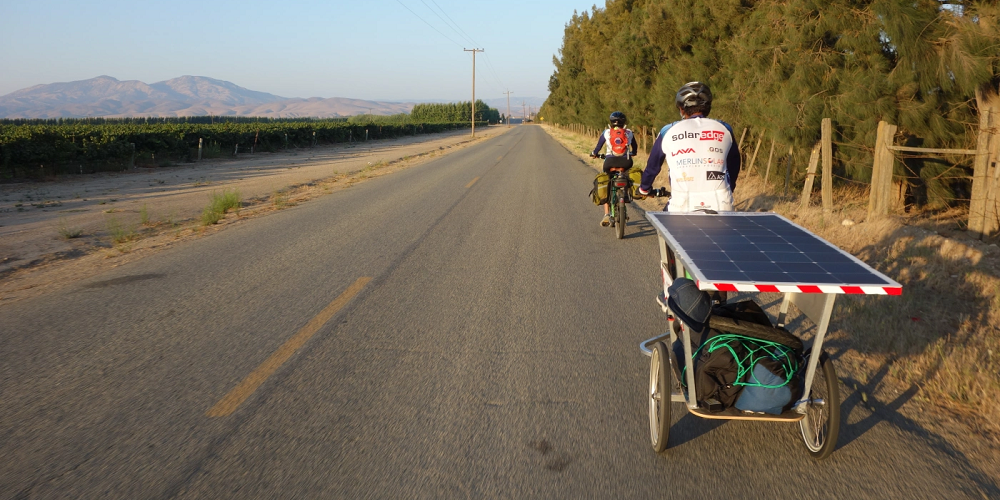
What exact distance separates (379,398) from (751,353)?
2.18 metres

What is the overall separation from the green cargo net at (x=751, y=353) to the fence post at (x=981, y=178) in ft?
19.9

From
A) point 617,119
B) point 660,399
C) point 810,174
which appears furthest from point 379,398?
point 810,174

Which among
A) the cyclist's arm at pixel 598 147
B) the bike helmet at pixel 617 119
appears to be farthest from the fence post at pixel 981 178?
the cyclist's arm at pixel 598 147

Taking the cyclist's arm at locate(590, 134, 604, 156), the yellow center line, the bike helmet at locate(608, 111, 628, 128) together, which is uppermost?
the bike helmet at locate(608, 111, 628, 128)

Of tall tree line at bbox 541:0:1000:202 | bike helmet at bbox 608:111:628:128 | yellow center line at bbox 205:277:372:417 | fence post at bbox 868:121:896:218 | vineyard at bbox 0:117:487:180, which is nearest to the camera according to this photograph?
yellow center line at bbox 205:277:372:417

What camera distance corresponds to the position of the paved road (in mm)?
3008

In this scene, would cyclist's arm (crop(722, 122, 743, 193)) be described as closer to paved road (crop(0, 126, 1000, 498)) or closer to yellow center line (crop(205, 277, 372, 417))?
paved road (crop(0, 126, 1000, 498))

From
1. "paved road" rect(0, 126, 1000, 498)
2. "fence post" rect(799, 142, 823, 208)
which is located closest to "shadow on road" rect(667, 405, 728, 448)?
"paved road" rect(0, 126, 1000, 498)

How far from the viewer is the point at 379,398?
3.89 meters

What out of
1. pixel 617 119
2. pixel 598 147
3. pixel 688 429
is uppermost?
pixel 617 119

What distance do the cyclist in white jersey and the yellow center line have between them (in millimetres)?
3029

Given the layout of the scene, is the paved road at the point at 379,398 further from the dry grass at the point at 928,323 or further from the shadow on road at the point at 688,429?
the dry grass at the point at 928,323

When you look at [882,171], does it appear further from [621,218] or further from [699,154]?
[699,154]

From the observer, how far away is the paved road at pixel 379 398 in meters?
3.01
